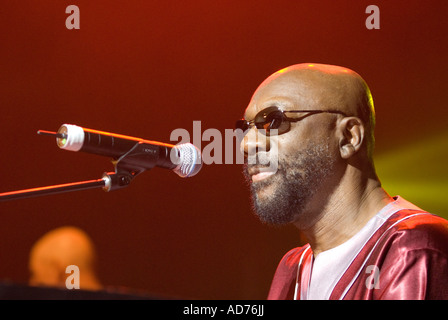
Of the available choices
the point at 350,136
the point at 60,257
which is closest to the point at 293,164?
the point at 350,136

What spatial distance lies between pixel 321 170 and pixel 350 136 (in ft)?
0.81

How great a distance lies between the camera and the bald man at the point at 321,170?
7.87 feet

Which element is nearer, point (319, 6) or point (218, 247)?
point (319, 6)

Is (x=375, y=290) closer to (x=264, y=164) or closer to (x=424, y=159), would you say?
(x=264, y=164)

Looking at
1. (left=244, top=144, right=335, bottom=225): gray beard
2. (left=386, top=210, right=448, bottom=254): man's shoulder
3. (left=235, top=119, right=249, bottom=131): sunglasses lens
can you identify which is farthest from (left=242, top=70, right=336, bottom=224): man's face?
(left=386, top=210, right=448, bottom=254): man's shoulder

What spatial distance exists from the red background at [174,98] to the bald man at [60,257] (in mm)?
141

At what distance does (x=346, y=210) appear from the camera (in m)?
2.45

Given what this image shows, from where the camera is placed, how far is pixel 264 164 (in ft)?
8.28

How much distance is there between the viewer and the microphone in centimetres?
189

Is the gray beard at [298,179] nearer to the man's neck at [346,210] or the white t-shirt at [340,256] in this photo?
the man's neck at [346,210]

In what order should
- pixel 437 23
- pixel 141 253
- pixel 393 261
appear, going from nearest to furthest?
pixel 393 261
pixel 437 23
pixel 141 253

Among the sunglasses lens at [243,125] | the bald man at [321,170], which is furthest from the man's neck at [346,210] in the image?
the sunglasses lens at [243,125]

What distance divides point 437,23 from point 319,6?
3.50 feet
